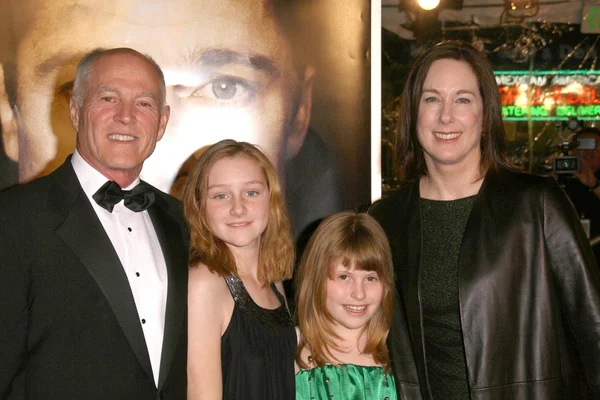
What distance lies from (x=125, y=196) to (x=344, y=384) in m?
1.12

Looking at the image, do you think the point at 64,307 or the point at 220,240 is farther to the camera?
the point at 220,240

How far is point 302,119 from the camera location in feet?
13.0

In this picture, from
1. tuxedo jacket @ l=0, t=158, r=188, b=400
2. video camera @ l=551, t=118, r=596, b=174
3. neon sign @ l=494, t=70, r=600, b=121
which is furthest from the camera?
neon sign @ l=494, t=70, r=600, b=121

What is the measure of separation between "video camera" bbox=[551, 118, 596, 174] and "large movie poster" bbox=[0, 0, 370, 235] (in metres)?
2.66

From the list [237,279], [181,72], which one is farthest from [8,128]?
[237,279]

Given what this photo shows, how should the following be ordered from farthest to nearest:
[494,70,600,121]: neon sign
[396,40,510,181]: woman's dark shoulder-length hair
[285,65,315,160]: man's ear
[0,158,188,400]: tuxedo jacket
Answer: [494,70,600,121]: neon sign
[285,65,315,160]: man's ear
[396,40,510,181]: woman's dark shoulder-length hair
[0,158,188,400]: tuxedo jacket

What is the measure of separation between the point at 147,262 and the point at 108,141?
1.29ft

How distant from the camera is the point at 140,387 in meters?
2.08

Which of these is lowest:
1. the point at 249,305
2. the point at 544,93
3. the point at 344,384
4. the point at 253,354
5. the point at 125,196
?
the point at 344,384

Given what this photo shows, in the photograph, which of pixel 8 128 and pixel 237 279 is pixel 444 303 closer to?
pixel 237 279

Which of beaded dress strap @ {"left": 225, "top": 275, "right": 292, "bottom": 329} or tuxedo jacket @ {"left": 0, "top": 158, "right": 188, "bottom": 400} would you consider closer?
tuxedo jacket @ {"left": 0, "top": 158, "right": 188, "bottom": 400}

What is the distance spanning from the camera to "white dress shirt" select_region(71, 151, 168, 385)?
2.16 metres

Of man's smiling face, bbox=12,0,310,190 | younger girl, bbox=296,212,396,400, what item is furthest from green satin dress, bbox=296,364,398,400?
man's smiling face, bbox=12,0,310,190

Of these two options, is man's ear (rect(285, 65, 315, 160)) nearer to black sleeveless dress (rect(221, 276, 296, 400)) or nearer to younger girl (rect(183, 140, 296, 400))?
younger girl (rect(183, 140, 296, 400))
